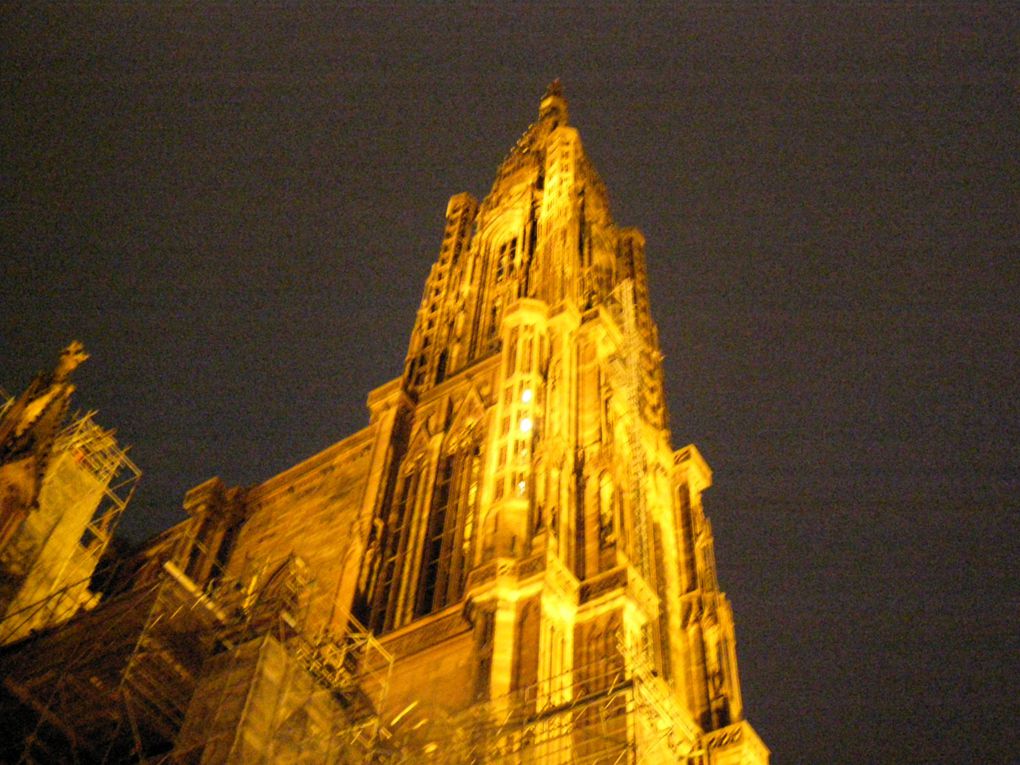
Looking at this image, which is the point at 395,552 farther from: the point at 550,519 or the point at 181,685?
the point at 181,685

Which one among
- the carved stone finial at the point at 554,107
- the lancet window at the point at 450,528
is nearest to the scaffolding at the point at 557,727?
the lancet window at the point at 450,528

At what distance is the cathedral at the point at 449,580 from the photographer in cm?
2142

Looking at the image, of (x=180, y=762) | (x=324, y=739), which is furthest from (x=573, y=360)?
(x=180, y=762)

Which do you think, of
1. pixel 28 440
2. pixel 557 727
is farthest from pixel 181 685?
Result: pixel 28 440

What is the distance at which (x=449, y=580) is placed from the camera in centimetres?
2828

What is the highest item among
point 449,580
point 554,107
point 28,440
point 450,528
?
point 554,107

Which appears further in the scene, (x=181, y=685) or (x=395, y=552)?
(x=395, y=552)

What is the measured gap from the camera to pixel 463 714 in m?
22.6

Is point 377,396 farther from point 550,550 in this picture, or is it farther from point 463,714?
point 463,714

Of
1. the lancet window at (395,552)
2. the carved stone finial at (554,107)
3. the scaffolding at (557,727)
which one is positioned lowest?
the scaffolding at (557,727)

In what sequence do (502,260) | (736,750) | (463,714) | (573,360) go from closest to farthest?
(463,714) < (736,750) < (573,360) < (502,260)

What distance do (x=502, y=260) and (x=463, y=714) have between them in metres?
23.0

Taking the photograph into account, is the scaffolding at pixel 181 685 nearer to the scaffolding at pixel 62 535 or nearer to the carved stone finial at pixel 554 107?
the scaffolding at pixel 62 535

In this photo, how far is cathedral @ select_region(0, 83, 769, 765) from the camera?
21422mm
